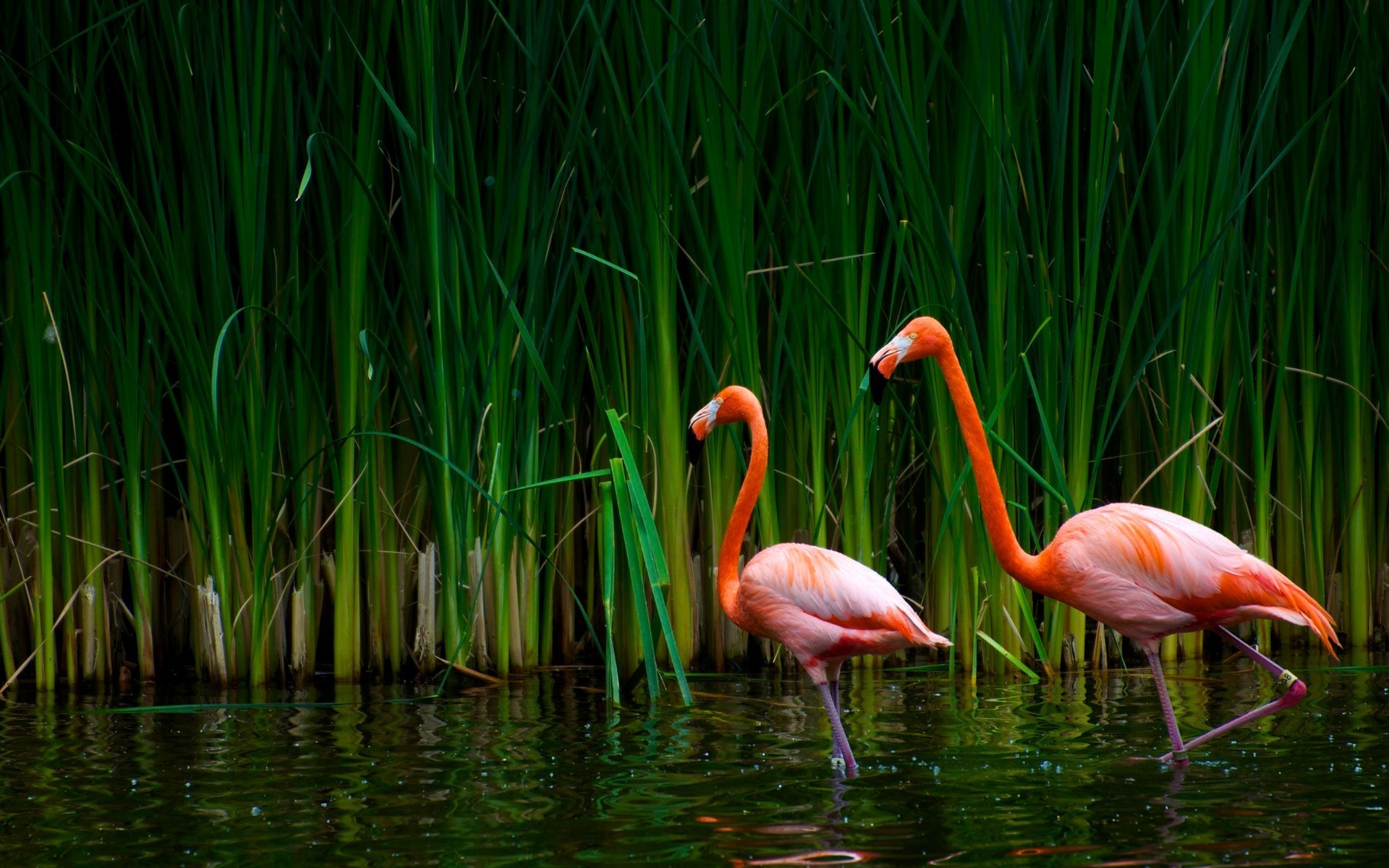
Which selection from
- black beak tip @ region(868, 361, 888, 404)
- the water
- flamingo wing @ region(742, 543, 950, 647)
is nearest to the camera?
the water

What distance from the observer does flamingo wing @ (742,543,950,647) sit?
462 cm

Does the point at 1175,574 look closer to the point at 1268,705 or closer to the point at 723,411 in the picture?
the point at 1268,705

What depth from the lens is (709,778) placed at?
4090mm

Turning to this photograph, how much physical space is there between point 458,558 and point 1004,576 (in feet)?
6.55

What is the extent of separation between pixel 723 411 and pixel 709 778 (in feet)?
4.60

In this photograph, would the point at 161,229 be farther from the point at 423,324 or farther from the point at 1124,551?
the point at 1124,551

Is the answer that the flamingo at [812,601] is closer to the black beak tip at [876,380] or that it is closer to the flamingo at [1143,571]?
the flamingo at [1143,571]

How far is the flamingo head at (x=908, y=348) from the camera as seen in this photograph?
14.2 feet

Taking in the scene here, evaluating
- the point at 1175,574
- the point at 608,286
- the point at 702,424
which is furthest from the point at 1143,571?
the point at 608,286

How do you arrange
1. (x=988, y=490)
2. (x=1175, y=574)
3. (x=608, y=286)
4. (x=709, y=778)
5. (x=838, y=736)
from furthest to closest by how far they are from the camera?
1. (x=608, y=286)
2. (x=988, y=490)
3. (x=1175, y=574)
4. (x=838, y=736)
5. (x=709, y=778)

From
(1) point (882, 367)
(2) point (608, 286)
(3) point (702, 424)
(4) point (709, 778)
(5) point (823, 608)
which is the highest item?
(2) point (608, 286)

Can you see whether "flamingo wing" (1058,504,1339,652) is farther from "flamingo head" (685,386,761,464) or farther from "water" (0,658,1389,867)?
"flamingo head" (685,386,761,464)

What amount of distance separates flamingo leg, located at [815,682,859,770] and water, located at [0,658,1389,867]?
0.06m

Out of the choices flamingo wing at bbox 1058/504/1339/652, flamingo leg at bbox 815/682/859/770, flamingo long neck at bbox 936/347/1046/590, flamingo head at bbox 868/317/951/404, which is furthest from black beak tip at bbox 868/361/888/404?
flamingo leg at bbox 815/682/859/770
